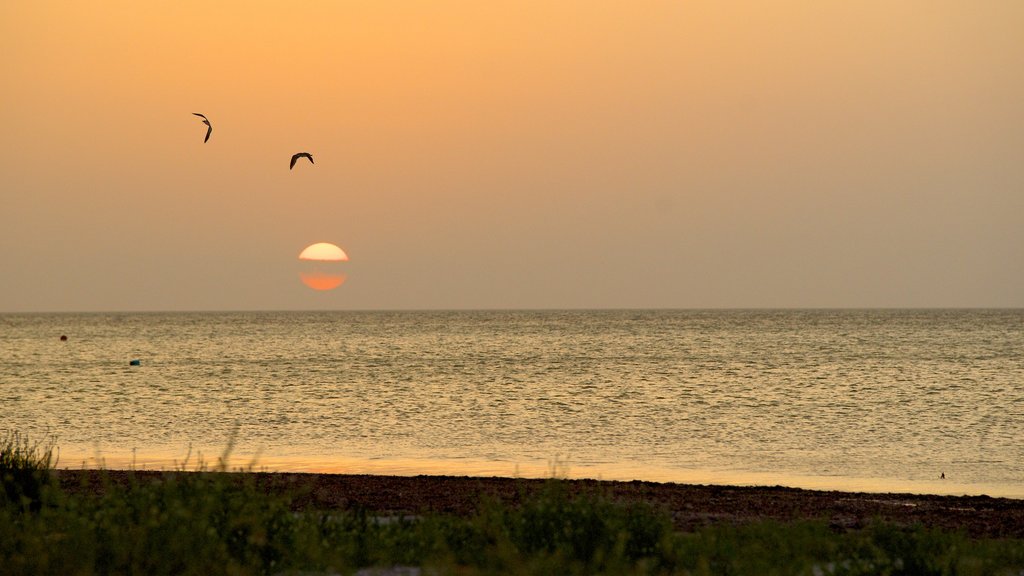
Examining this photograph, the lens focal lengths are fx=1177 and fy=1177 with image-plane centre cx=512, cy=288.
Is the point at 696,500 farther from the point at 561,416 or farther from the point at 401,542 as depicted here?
the point at 561,416

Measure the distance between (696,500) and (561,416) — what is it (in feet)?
72.4

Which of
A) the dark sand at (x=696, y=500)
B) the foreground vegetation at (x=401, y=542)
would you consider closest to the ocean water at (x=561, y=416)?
the dark sand at (x=696, y=500)

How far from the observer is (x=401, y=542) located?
1237 centimetres

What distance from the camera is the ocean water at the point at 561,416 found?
27.6m

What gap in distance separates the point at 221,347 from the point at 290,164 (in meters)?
101

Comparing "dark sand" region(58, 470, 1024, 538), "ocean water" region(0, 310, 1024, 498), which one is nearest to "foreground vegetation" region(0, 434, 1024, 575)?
"dark sand" region(58, 470, 1024, 538)

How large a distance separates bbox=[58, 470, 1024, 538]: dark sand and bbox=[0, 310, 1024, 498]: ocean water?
2929 millimetres

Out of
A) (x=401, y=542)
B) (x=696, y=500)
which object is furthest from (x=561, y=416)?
(x=401, y=542)

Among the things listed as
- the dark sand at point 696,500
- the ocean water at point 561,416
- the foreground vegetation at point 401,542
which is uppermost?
the foreground vegetation at point 401,542

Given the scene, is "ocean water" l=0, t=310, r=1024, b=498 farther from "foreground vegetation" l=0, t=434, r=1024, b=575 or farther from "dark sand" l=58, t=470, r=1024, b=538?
"foreground vegetation" l=0, t=434, r=1024, b=575

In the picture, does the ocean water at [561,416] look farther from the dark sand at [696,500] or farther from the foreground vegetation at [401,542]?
the foreground vegetation at [401,542]

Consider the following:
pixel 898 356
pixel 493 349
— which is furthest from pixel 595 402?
pixel 493 349

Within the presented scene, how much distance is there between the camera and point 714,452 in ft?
100

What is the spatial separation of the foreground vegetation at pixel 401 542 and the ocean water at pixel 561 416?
4583 millimetres
